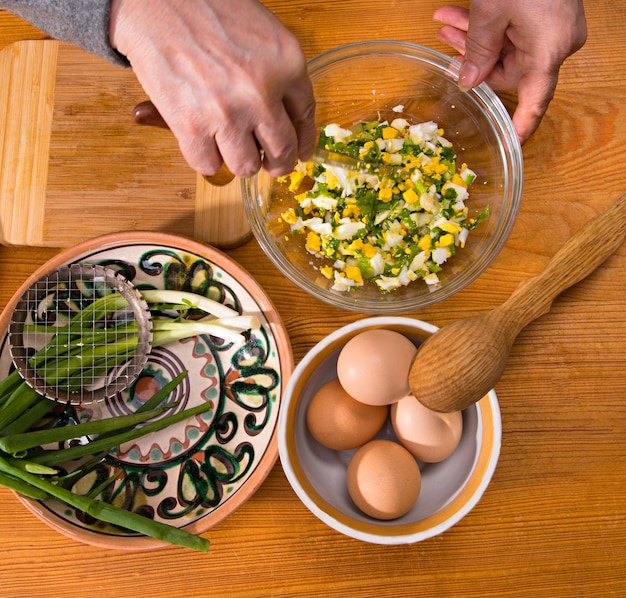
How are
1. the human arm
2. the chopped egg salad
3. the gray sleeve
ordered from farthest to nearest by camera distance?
the chopped egg salad → the human arm → the gray sleeve

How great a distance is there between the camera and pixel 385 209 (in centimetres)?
101

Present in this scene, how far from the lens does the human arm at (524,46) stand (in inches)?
35.1

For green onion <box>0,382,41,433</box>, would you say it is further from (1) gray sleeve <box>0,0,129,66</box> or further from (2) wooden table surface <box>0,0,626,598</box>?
(1) gray sleeve <box>0,0,129,66</box>

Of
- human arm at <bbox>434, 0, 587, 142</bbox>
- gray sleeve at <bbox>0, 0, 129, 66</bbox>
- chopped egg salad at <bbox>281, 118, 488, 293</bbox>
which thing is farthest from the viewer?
chopped egg salad at <bbox>281, 118, 488, 293</bbox>

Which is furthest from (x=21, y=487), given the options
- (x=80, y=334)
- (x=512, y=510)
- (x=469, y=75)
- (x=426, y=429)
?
(x=469, y=75)

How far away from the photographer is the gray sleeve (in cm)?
63

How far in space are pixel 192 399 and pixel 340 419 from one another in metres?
0.27

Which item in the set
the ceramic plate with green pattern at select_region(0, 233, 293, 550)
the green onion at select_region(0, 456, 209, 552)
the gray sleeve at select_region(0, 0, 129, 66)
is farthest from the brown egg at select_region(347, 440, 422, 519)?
the gray sleeve at select_region(0, 0, 129, 66)

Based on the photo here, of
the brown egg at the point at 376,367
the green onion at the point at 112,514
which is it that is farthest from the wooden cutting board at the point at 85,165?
the green onion at the point at 112,514

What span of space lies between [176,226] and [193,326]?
19 cm

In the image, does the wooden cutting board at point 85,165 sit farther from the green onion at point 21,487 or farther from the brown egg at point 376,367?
the green onion at point 21,487

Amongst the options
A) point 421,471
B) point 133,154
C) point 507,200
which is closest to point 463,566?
point 421,471

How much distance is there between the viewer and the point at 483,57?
3.18ft

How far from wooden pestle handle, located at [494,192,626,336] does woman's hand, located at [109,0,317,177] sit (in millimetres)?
515
